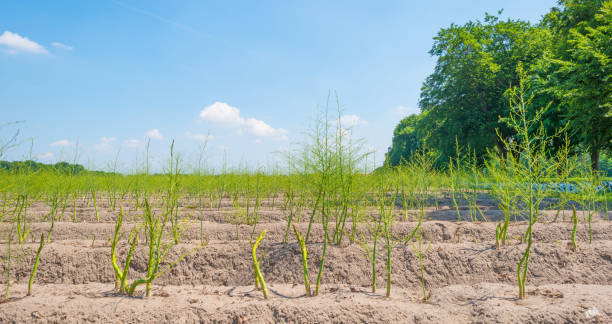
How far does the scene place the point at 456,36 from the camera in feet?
59.2

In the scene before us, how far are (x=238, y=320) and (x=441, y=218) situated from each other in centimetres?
479

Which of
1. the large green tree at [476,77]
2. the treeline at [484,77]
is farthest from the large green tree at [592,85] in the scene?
the large green tree at [476,77]

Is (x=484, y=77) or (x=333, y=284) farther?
(x=484, y=77)

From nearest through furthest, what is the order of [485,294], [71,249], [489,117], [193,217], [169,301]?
1. [169,301]
2. [485,294]
3. [71,249]
4. [193,217]
5. [489,117]

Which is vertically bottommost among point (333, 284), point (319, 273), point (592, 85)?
point (333, 284)

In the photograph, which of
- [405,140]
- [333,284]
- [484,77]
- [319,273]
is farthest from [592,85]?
[405,140]

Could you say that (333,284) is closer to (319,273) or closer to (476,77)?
(319,273)

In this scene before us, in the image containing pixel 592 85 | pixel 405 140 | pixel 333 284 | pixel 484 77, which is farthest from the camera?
pixel 405 140

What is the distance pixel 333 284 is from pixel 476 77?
17014 mm

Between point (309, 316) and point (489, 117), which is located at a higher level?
point (489, 117)

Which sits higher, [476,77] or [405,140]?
[405,140]

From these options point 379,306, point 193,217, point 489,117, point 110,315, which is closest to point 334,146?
point 379,306

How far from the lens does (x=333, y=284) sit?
3.12 metres

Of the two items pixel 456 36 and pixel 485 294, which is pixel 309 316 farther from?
pixel 456 36
